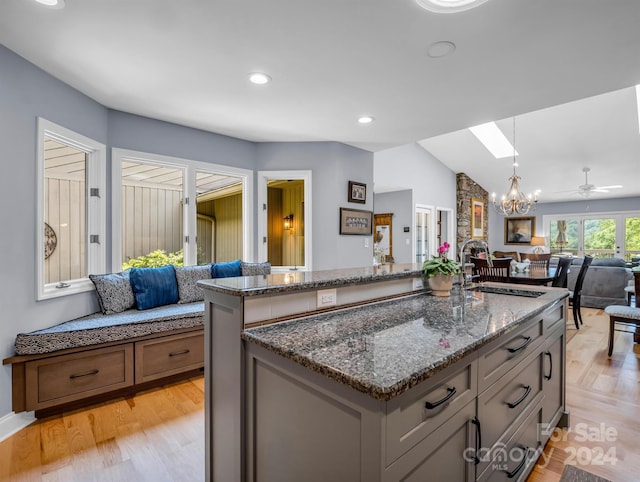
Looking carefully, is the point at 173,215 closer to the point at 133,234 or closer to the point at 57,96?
the point at 133,234

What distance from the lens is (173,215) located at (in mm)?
3641

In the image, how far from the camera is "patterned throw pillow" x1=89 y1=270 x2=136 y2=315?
279cm

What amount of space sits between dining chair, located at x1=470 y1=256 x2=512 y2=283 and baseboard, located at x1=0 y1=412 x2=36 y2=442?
4.24 metres

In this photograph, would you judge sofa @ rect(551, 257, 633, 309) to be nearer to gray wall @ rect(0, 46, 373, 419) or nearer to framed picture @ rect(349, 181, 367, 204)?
framed picture @ rect(349, 181, 367, 204)

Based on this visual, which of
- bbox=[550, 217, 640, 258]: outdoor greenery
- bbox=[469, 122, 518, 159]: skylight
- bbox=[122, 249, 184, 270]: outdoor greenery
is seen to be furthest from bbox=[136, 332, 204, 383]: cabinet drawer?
bbox=[550, 217, 640, 258]: outdoor greenery

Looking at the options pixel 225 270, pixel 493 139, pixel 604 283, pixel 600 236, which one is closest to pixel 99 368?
pixel 225 270

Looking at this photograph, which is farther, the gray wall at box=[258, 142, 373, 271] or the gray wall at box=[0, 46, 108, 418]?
the gray wall at box=[258, 142, 373, 271]

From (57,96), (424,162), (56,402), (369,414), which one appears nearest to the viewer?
(369,414)

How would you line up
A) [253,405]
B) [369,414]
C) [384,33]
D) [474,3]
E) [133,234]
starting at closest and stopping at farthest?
1. [369,414]
2. [253,405]
3. [474,3]
4. [384,33]
5. [133,234]

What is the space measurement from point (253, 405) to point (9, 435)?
2005 millimetres

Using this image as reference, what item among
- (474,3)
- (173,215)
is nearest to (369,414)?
(474,3)

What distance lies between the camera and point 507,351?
1.37 meters

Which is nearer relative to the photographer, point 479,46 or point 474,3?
point 474,3

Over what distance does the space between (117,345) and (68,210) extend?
1.24 m
